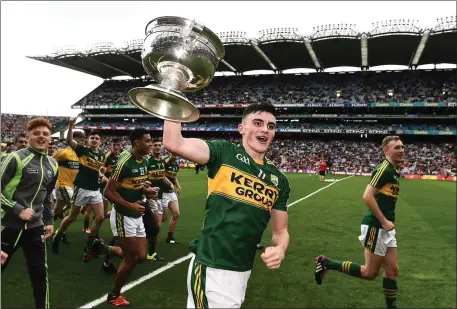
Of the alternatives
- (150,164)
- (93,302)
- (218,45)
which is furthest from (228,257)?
(150,164)

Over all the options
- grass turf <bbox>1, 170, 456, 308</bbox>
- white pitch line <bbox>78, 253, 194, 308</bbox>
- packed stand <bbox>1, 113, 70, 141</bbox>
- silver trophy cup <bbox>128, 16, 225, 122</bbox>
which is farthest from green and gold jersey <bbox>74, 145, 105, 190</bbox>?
packed stand <bbox>1, 113, 70, 141</bbox>

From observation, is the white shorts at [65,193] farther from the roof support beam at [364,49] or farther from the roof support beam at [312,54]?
the roof support beam at [364,49]

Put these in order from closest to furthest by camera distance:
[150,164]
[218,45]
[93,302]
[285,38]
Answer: [218,45], [93,302], [150,164], [285,38]

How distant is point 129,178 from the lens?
5469 millimetres

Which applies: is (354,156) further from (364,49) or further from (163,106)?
(163,106)

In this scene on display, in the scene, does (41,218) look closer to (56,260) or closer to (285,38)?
(56,260)

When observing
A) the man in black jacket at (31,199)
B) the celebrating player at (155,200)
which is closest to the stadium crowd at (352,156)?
the celebrating player at (155,200)

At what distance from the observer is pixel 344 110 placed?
5238 centimetres

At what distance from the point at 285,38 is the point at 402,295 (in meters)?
37.8

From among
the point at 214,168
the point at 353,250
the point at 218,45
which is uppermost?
the point at 218,45

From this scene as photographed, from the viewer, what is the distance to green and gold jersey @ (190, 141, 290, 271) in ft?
8.44

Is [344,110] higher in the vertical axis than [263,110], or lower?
higher

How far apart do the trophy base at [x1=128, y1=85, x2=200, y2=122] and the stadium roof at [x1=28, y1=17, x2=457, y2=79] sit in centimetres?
3511

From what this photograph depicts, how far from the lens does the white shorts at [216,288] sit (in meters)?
2.50
